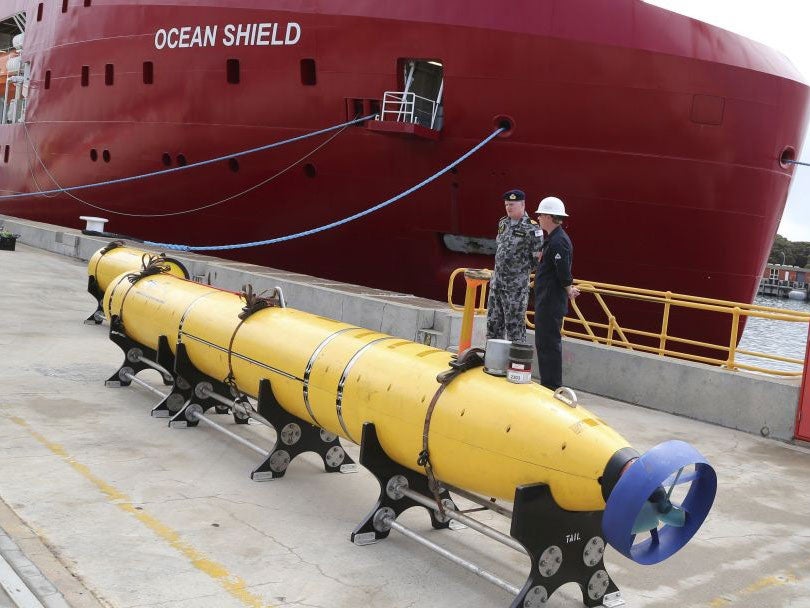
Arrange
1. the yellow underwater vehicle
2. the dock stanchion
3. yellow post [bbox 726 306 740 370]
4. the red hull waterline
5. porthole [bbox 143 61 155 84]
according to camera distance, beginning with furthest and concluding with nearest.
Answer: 1. porthole [bbox 143 61 155 84]
2. the red hull waterline
3. yellow post [bbox 726 306 740 370]
4. the dock stanchion
5. the yellow underwater vehicle

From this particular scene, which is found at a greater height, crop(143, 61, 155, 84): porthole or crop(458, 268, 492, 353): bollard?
crop(143, 61, 155, 84): porthole

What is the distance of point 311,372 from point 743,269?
8403mm

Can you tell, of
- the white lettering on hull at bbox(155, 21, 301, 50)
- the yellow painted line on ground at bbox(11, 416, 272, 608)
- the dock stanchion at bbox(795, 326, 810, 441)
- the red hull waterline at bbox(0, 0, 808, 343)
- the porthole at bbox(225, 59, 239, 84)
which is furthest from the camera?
the porthole at bbox(225, 59, 239, 84)

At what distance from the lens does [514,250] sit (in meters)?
6.88

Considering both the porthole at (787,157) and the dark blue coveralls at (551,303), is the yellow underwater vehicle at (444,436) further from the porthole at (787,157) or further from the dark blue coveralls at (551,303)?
the porthole at (787,157)

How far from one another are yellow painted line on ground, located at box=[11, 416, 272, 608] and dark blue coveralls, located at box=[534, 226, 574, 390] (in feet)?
11.0

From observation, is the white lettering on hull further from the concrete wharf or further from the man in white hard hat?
the concrete wharf

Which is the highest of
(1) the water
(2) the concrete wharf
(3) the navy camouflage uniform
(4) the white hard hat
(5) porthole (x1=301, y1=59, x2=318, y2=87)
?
(5) porthole (x1=301, y1=59, x2=318, y2=87)

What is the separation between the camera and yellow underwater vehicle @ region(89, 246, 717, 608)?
364 centimetres

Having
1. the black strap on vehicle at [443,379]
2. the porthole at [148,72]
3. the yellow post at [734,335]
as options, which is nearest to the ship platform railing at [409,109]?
the yellow post at [734,335]

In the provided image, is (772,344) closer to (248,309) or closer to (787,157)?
(787,157)

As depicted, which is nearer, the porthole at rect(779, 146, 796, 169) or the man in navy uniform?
the man in navy uniform

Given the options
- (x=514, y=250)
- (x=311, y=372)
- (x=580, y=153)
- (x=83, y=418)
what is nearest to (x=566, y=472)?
(x=311, y=372)

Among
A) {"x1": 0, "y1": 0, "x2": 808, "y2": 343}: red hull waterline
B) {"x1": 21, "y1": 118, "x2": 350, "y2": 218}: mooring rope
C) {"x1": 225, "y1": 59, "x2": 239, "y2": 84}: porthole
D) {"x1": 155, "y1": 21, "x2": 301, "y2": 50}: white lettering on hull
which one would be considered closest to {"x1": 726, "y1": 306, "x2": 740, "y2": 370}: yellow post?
{"x1": 0, "y1": 0, "x2": 808, "y2": 343}: red hull waterline
